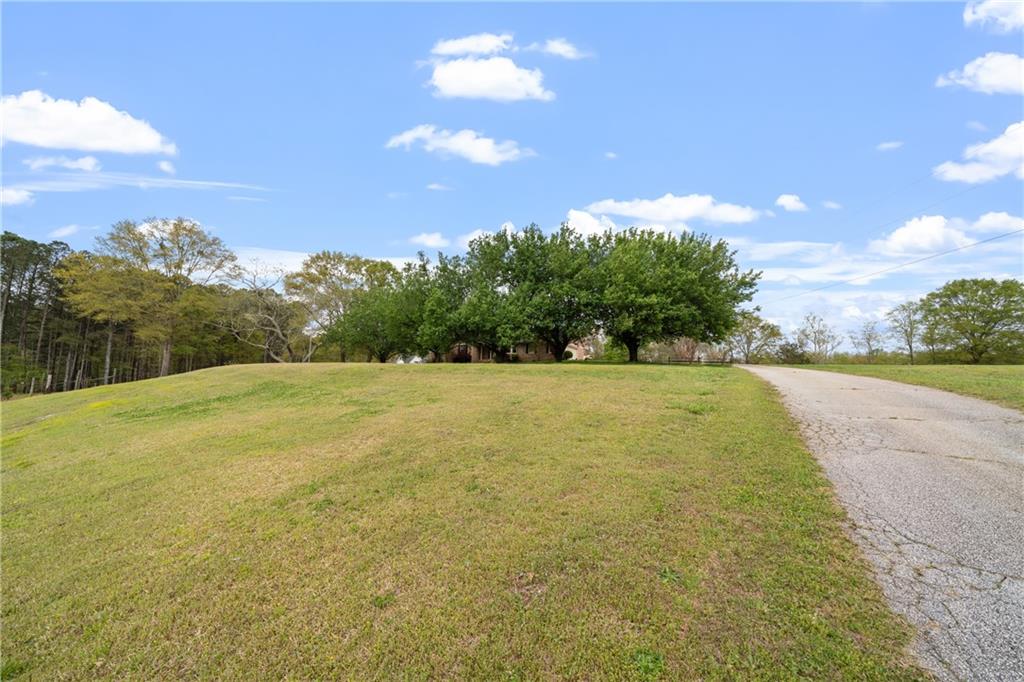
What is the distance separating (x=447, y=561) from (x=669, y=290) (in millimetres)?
21736

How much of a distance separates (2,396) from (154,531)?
42.2 meters

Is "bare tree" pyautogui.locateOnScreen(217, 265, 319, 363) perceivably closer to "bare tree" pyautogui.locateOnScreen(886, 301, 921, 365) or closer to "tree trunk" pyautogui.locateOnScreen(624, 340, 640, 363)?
"tree trunk" pyautogui.locateOnScreen(624, 340, 640, 363)

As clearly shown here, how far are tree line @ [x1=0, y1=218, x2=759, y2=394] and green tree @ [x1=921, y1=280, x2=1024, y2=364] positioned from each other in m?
20.8

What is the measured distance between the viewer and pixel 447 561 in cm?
298

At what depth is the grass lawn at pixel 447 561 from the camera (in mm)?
2158

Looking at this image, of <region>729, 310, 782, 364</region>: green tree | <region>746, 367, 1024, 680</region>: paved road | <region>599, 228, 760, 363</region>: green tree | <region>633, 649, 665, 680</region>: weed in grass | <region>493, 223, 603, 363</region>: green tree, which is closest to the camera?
<region>633, 649, 665, 680</region>: weed in grass

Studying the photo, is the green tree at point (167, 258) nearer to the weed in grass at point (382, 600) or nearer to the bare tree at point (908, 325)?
the weed in grass at point (382, 600)

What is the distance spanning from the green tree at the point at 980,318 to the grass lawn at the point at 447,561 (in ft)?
127

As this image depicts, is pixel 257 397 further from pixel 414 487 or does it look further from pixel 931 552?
pixel 931 552

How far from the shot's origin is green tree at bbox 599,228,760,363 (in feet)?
72.0

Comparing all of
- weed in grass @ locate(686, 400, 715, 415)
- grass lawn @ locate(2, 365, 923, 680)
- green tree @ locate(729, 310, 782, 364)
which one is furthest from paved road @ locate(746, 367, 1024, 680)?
green tree @ locate(729, 310, 782, 364)

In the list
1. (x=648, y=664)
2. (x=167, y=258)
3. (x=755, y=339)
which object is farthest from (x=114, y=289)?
(x=755, y=339)

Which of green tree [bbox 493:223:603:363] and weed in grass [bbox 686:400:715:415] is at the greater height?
green tree [bbox 493:223:603:363]

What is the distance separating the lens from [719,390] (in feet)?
A: 33.4
